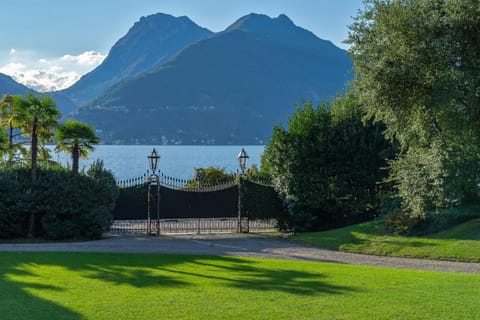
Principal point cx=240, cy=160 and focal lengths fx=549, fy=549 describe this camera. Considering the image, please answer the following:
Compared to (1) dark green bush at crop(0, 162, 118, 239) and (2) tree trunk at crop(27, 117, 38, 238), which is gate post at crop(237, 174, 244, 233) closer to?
(1) dark green bush at crop(0, 162, 118, 239)

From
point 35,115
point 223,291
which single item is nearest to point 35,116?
point 35,115

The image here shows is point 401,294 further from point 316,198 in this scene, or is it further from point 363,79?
point 316,198

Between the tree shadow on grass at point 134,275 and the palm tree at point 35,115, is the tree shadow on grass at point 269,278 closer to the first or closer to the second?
the tree shadow on grass at point 134,275

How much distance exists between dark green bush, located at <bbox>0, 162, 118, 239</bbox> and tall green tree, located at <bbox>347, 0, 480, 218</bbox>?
9.61 meters

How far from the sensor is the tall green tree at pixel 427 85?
1440cm

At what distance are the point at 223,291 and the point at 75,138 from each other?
1157cm

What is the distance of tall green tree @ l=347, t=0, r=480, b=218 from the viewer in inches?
567

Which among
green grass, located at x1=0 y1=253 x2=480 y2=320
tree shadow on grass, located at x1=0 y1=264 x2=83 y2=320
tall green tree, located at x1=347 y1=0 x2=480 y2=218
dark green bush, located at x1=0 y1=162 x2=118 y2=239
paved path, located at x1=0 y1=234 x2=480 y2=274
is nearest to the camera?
tree shadow on grass, located at x1=0 y1=264 x2=83 y2=320

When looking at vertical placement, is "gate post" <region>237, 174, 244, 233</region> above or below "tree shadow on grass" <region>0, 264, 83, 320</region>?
above

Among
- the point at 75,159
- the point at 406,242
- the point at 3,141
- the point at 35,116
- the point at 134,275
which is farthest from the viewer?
the point at 3,141

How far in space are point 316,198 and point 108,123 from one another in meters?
182

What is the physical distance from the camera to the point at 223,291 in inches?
369

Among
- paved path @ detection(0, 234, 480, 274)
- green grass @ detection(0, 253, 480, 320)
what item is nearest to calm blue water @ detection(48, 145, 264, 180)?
paved path @ detection(0, 234, 480, 274)

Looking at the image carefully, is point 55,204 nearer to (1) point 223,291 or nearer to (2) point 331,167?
(2) point 331,167
